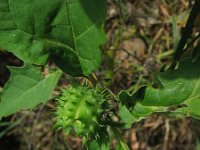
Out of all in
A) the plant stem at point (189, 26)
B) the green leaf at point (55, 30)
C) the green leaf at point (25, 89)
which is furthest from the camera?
the green leaf at point (25, 89)

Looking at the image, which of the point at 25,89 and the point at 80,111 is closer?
the point at 80,111

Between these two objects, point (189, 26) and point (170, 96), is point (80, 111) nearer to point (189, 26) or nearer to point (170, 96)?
point (170, 96)

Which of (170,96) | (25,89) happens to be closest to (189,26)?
(170,96)

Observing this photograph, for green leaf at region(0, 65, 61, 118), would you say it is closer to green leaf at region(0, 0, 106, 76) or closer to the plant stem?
green leaf at region(0, 0, 106, 76)

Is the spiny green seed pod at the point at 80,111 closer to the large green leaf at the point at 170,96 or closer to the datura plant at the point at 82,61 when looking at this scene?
the datura plant at the point at 82,61

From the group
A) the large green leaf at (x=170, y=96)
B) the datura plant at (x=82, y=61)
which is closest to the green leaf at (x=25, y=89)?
the datura plant at (x=82, y=61)

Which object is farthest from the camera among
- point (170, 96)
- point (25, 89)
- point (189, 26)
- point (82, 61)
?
point (25, 89)

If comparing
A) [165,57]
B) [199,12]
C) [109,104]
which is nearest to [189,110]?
[109,104]
